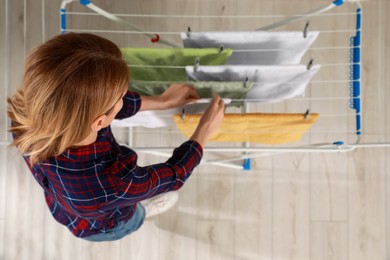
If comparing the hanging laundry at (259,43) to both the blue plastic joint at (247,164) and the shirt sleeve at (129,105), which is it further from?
the blue plastic joint at (247,164)

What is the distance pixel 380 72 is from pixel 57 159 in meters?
1.61

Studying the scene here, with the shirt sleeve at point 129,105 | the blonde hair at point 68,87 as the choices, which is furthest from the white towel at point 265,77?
the blonde hair at point 68,87

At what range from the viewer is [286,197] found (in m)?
1.86

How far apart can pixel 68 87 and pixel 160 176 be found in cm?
32

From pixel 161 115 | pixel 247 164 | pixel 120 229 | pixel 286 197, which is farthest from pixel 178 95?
pixel 286 197

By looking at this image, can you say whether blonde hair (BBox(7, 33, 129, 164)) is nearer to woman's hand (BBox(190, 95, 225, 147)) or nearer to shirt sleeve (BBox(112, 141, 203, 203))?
shirt sleeve (BBox(112, 141, 203, 203))

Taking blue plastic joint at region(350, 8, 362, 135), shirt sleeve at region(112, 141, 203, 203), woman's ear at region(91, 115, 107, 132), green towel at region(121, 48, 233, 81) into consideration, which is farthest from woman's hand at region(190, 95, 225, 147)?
blue plastic joint at region(350, 8, 362, 135)

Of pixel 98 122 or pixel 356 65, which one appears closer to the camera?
pixel 98 122

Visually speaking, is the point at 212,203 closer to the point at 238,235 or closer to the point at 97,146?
the point at 238,235

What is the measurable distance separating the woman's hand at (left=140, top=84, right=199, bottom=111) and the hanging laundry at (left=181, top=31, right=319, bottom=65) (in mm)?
126

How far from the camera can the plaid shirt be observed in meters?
0.83

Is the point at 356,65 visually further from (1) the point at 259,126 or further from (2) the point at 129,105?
(2) the point at 129,105

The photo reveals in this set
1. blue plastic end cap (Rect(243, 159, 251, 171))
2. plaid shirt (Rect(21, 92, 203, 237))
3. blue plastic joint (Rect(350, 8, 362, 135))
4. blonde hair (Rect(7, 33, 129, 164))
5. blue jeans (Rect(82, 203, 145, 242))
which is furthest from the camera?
blue plastic end cap (Rect(243, 159, 251, 171))

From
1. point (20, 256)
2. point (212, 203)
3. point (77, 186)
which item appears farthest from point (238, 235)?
point (77, 186)
